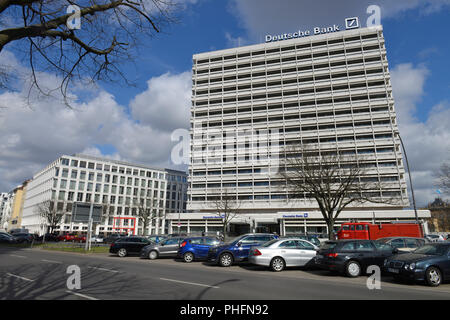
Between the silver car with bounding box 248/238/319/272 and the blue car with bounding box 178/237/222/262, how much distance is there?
199 inches

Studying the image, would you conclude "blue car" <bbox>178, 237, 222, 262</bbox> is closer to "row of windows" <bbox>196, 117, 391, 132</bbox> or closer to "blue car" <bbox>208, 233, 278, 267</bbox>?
"blue car" <bbox>208, 233, 278, 267</bbox>

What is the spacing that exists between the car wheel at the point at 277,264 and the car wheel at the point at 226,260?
8.87 feet

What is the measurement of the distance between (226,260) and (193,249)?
322 cm

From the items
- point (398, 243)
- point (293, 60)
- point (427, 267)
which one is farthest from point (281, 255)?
point (293, 60)

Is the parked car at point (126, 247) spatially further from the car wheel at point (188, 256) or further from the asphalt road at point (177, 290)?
the asphalt road at point (177, 290)

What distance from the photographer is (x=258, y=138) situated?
63125 mm

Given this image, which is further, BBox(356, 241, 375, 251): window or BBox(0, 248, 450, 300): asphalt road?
BBox(356, 241, 375, 251): window

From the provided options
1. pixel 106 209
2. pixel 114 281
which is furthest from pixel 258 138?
pixel 114 281

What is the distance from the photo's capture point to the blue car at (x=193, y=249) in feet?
57.9

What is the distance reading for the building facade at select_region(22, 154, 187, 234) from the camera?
75.8 m

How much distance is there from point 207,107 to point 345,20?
37.6 metres

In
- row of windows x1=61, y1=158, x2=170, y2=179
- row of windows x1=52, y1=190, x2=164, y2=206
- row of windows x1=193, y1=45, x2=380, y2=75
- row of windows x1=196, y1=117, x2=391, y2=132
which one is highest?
row of windows x1=193, y1=45, x2=380, y2=75

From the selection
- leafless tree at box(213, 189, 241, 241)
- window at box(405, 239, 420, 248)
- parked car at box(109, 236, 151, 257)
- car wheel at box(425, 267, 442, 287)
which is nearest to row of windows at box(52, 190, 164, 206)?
leafless tree at box(213, 189, 241, 241)
